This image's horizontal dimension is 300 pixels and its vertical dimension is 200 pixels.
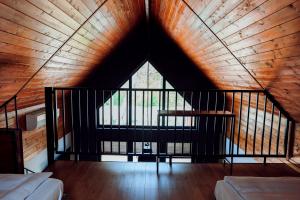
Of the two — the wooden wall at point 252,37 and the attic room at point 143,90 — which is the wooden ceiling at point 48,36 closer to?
the attic room at point 143,90

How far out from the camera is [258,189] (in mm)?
1645

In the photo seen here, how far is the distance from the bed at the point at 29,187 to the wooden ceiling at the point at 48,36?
3.72 feet

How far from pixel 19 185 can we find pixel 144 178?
53.1 inches

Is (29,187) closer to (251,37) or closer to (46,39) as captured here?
(46,39)

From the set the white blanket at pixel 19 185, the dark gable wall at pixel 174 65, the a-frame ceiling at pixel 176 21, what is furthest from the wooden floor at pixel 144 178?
the dark gable wall at pixel 174 65

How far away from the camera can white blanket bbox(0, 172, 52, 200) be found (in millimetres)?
1399

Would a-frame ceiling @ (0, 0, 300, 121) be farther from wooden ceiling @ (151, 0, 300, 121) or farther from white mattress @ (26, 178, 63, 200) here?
white mattress @ (26, 178, 63, 200)

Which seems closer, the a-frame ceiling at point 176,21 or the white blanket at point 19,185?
Result: the white blanket at point 19,185

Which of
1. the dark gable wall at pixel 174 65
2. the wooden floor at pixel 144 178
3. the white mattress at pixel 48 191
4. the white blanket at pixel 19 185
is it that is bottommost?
the wooden floor at pixel 144 178

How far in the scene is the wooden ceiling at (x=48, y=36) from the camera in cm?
181

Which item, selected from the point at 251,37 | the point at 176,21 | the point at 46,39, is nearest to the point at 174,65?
the point at 176,21

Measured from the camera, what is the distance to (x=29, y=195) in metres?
1.46

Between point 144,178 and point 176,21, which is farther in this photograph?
point 176,21

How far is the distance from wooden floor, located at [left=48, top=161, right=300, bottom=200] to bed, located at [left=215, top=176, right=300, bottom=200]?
1.57 ft
